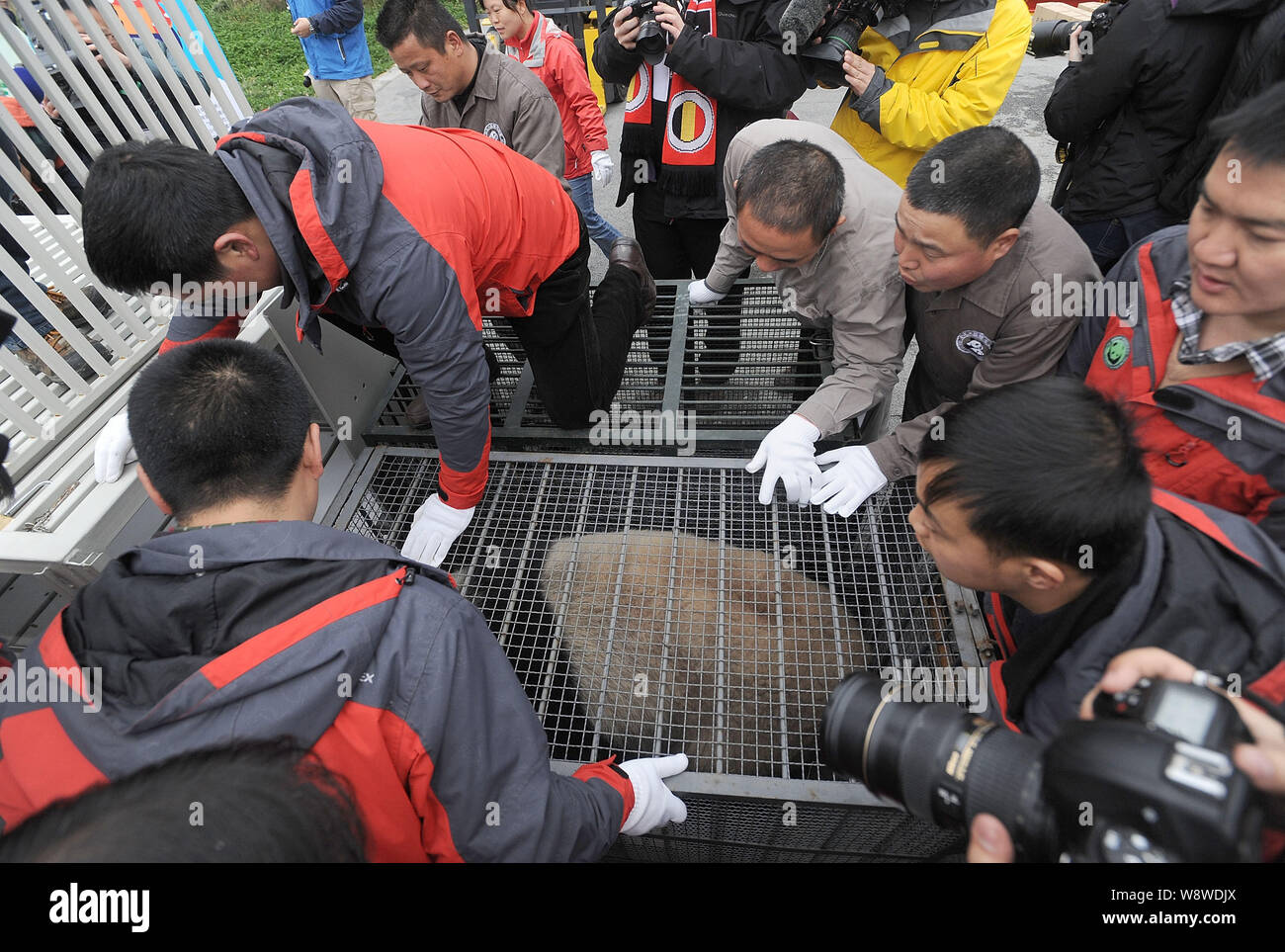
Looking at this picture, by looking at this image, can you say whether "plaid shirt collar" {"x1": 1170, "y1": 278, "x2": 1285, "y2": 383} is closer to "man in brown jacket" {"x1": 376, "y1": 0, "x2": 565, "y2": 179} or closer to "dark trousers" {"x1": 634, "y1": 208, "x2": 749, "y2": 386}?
"dark trousers" {"x1": 634, "y1": 208, "x2": 749, "y2": 386}

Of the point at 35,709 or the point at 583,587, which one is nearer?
the point at 35,709

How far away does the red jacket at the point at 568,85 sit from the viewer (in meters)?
3.26

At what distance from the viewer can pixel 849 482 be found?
1724 millimetres

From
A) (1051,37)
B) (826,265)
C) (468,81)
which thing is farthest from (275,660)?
(1051,37)

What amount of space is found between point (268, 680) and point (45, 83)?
5.27ft

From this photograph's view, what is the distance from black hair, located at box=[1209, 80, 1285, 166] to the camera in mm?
1042

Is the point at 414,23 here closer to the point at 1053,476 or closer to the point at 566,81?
the point at 566,81

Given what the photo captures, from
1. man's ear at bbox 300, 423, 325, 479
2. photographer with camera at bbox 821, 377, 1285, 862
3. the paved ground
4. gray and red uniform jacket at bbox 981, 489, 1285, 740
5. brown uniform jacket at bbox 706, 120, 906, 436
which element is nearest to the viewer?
photographer with camera at bbox 821, 377, 1285, 862

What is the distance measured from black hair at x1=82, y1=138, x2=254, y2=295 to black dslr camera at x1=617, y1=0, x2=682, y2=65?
1.73 m

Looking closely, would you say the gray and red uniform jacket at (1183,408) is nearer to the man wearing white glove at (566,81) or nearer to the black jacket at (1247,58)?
the black jacket at (1247,58)

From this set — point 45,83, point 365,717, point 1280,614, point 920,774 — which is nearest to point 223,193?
point 45,83

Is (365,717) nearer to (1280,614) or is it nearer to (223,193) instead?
(223,193)

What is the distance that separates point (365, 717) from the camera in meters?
0.92
